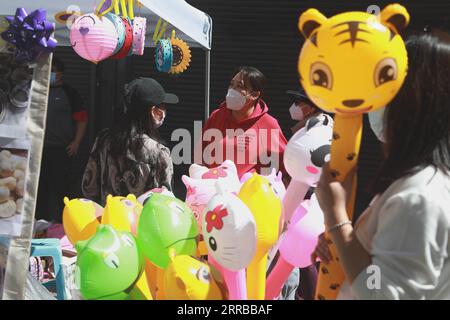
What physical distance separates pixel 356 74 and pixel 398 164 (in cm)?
25

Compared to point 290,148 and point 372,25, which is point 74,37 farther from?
point 372,25

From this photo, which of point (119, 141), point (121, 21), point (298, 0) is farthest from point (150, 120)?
point (298, 0)

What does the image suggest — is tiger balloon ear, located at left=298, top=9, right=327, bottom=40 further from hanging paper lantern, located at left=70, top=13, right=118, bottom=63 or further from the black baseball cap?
hanging paper lantern, located at left=70, top=13, right=118, bottom=63

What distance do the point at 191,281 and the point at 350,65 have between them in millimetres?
789

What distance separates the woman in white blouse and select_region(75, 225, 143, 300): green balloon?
2.29ft

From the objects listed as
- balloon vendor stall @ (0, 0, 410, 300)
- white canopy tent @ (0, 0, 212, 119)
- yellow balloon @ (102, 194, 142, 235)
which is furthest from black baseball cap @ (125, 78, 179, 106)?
yellow balloon @ (102, 194, 142, 235)

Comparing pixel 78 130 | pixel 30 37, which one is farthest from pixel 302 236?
pixel 78 130

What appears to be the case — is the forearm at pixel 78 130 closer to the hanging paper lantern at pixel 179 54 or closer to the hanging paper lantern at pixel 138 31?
the hanging paper lantern at pixel 138 31

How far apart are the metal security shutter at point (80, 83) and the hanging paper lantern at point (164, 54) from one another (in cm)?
231

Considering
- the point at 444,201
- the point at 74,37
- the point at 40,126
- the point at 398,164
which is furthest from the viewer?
the point at 74,37

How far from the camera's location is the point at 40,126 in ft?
7.43

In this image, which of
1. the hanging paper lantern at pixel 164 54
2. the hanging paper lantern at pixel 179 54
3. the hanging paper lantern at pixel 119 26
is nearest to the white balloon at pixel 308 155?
the hanging paper lantern at pixel 119 26
